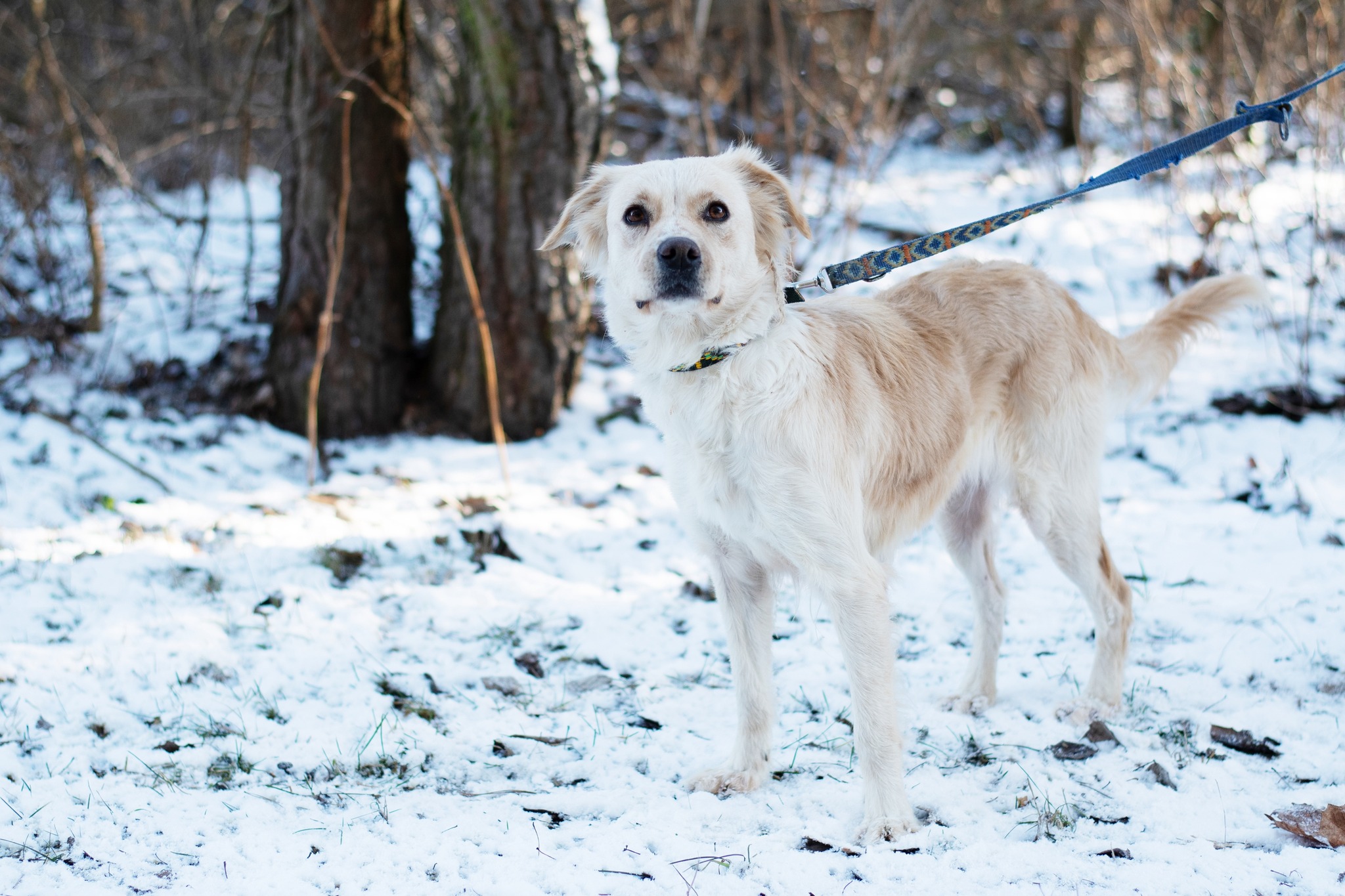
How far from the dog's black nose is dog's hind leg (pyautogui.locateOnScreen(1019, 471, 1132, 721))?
56.1 inches

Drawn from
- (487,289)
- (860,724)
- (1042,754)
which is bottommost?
(1042,754)

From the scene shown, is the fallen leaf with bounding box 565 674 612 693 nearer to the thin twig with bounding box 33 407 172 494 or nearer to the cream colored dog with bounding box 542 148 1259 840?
the cream colored dog with bounding box 542 148 1259 840

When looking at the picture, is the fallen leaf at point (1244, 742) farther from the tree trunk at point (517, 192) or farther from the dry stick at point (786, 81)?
the dry stick at point (786, 81)

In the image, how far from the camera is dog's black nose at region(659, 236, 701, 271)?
2.32 meters

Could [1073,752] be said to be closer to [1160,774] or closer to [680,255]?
[1160,774]

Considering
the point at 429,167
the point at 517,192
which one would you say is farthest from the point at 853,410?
the point at 429,167

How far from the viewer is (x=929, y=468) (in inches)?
109

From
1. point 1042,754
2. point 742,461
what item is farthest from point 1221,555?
point 742,461

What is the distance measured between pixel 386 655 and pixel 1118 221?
708cm

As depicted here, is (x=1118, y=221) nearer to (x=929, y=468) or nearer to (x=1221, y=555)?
(x=1221, y=555)

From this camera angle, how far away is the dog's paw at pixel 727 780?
253cm

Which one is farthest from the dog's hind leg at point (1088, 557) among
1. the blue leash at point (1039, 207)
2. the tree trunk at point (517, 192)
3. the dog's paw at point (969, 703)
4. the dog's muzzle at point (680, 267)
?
the tree trunk at point (517, 192)

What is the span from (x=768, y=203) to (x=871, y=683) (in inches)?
52.2

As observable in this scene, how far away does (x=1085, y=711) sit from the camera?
2.85 meters
